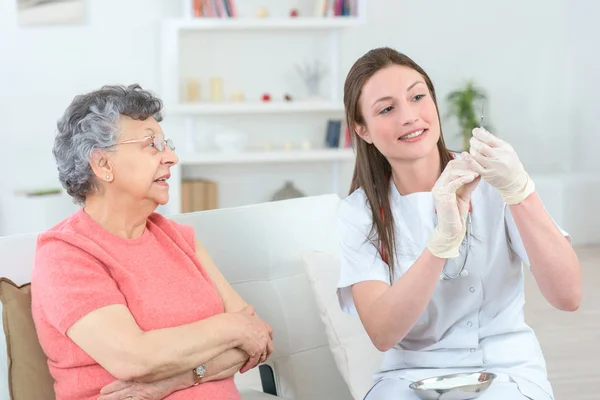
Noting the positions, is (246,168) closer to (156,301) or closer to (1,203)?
(1,203)

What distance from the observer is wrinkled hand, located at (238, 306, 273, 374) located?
193 centimetres

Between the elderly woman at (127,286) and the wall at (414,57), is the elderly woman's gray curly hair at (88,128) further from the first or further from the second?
the wall at (414,57)

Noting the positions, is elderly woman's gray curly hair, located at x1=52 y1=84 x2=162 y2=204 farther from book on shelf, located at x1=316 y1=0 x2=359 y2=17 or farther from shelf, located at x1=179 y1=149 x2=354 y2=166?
book on shelf, located at x1=316 y1=0 x2=359 y2=17

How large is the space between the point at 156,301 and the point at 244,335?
0.68ft

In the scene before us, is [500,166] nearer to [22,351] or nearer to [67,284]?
[67,284]

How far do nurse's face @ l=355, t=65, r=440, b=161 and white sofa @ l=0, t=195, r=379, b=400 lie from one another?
51cm

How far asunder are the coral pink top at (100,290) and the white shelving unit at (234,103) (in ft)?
10.8

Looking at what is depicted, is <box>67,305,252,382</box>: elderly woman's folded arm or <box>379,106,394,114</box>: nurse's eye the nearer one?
<box>67,305,252,382</box>: elderly woman's folded arm

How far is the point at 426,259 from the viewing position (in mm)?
1735

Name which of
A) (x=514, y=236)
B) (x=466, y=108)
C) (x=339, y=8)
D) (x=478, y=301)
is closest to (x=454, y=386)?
(x=478, y=301)

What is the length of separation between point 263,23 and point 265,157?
31.2 inches

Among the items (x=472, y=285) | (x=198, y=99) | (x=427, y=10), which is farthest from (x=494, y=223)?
(x=427, y=10)

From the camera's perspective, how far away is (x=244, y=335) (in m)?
1.92

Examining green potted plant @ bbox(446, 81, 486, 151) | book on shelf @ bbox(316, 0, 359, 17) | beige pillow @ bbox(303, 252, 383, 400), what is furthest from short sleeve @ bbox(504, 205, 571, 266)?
green potted plant @ bbox(446, 81, 486, 151)
